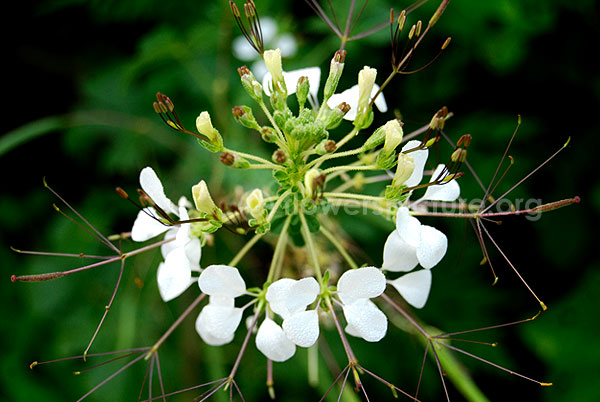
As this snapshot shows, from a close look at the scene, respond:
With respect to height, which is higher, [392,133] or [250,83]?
[250,83]

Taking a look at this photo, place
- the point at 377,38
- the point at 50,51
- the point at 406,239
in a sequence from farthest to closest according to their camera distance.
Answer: the point at 50,51 < the point at 377,38 < the point at 406,239

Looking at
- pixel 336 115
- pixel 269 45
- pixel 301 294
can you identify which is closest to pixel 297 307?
pixel 301 294

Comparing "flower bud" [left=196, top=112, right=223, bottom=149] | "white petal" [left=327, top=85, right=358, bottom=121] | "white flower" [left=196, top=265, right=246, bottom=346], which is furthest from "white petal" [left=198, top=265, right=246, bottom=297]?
"white petal" [left=327, top=85, right=358, bottom=121]

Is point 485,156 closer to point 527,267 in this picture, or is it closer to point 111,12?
point 527,267

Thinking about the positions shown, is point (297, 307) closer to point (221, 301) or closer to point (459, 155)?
point (221, 301)

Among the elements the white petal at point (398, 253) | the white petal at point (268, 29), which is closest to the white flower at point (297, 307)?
the white petal at point (398, 253)

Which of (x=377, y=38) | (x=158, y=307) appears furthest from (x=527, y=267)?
(x=158, y=307)
